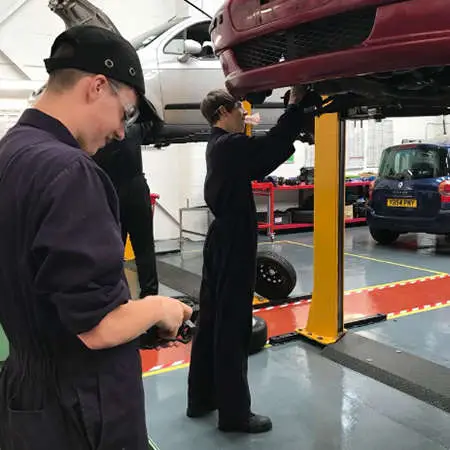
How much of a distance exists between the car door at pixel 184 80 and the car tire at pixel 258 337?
245 cm

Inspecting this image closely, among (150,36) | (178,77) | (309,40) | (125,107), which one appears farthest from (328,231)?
(150,36)

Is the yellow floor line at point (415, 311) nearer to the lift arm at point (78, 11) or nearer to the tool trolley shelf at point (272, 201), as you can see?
the lift arm at point (78, 11)

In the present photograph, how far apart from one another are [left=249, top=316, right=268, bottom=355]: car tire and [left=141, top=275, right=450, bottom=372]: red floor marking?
364mm

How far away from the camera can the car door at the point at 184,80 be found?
530 centimetres

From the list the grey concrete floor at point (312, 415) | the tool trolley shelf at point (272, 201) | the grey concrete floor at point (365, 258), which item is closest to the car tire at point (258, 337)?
the grey concrete floor at point (312, 415)

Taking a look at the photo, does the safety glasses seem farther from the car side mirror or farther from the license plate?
the license plate

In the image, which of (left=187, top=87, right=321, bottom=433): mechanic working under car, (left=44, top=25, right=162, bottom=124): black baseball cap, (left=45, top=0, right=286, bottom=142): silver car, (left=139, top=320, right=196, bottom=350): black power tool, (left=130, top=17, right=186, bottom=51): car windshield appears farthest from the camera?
(left=130, top=17, right=186, bottom=51): car windshield

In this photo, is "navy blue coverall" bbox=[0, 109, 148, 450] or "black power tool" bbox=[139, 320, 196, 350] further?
"black power tool" bbox=[139, 320, 196, 350]

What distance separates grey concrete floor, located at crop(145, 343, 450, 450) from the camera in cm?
257

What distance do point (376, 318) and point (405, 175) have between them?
11.4ft

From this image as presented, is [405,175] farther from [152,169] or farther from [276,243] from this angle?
[152,169]

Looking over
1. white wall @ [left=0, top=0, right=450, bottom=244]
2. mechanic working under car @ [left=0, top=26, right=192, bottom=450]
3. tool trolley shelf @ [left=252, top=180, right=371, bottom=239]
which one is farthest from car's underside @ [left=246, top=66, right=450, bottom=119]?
tool trolley shelf @ [left=252, top=180, right=371, bottom=239]

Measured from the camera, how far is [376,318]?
4.40m

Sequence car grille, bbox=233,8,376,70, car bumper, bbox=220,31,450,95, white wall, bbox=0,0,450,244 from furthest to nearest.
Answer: white wall, bbox=0,0,450,244, car grille, bbox=233,8,376,70, car bumper, bbox=220,31,450,95
